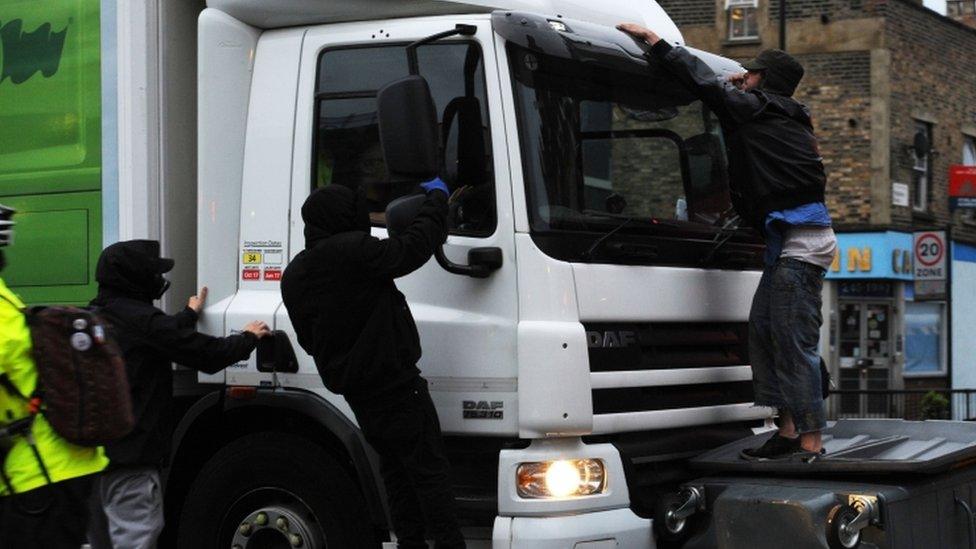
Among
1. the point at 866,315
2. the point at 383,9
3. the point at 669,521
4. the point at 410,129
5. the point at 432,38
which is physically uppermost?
the point at 383,9

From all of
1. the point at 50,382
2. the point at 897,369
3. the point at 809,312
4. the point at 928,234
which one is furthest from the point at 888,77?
the point at 50,382

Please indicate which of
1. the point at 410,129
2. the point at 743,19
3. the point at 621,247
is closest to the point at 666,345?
the point at 621,247

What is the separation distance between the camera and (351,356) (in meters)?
5.16

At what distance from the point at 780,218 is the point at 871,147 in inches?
813

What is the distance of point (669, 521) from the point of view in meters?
5.30

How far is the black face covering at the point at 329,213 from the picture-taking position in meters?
5.27

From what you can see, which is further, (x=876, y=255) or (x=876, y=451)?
(x=876, y=255)

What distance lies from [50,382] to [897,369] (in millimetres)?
23538

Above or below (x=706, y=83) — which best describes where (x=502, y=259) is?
below

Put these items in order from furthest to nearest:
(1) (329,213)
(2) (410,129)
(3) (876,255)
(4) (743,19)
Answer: (4) (743,19)
(3) (876,255)
(1) (329,213)
(2) (410,129)

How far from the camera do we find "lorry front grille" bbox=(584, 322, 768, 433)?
527cm

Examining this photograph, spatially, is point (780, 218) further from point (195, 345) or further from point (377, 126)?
point (195, 345)

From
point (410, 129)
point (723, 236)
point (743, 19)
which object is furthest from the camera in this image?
point (743, 19)

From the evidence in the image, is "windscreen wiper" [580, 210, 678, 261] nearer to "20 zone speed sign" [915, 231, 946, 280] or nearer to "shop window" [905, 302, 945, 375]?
"20 zone speed sign" [915, 231, 946, 280]
